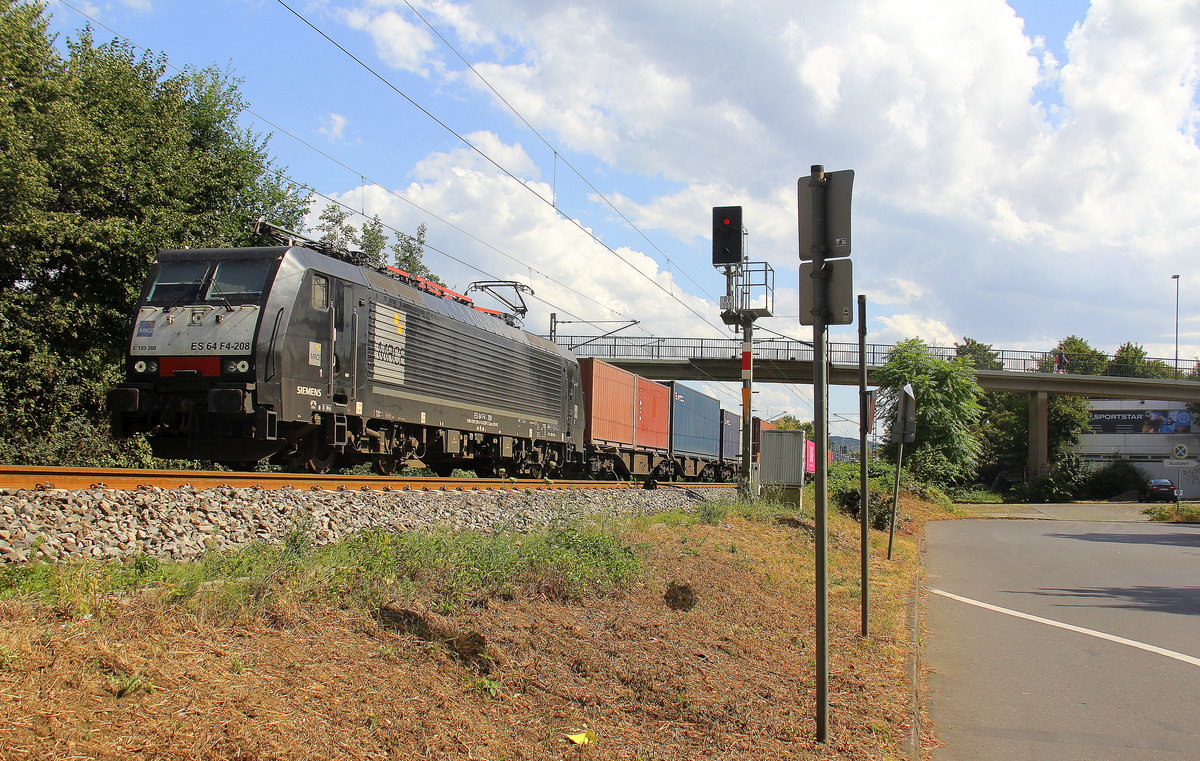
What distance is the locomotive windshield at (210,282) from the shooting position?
10.8 meters

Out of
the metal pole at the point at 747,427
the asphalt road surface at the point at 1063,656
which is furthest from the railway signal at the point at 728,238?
the asphalt road surface at the point at 1063,656

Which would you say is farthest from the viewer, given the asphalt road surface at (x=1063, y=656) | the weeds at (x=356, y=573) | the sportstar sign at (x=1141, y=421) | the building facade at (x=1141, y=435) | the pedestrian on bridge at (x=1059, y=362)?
the sportstar sign at (x=1141, y=421)

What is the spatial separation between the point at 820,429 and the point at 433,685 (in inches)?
96.6

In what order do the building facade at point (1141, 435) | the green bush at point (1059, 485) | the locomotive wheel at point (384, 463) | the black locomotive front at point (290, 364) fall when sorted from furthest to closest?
the building facade at point (1141, 435) → the green bush at point (1059, 485) → the locomotive wheel at point (384, 463) → the black locomotive front at point (290, 364)

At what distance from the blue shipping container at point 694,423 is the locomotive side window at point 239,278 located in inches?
743

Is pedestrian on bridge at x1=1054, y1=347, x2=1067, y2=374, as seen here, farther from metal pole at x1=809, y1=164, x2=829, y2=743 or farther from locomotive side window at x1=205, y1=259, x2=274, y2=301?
metal pole at x1=809, y1=164, x2=829, y2=743

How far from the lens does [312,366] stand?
11180mm

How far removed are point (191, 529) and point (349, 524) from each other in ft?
5.25

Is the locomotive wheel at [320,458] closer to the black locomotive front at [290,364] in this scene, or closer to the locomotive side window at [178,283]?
the black locomotive front at [290,364]

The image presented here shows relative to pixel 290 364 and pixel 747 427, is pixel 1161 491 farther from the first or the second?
pixel 290 364

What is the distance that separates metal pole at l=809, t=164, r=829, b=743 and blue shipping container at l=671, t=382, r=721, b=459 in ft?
76.8

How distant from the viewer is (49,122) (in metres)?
16.1

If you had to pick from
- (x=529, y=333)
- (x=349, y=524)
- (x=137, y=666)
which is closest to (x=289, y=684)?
(x=137, y=666)

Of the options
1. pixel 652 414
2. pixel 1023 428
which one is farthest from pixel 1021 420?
pixel 652 414
